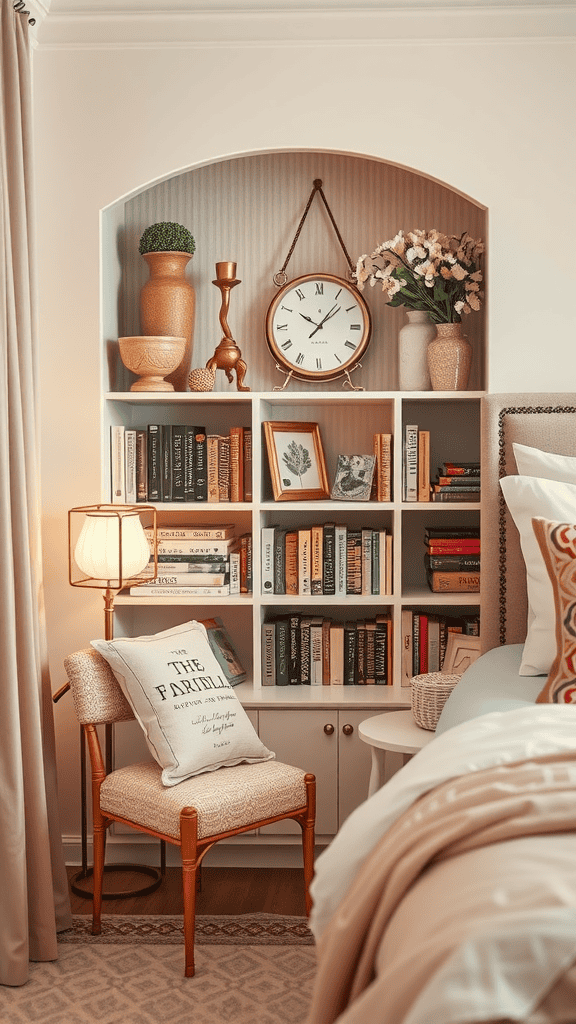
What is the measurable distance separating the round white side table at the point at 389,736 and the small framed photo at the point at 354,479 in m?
0.76

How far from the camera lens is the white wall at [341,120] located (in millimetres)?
2980

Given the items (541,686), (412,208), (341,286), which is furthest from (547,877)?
(412,208)

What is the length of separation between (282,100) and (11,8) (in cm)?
85

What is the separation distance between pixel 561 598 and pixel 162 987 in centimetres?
139

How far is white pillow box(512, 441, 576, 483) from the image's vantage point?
2.68 metres

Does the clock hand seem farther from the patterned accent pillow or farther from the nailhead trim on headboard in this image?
the patterned accent pillow

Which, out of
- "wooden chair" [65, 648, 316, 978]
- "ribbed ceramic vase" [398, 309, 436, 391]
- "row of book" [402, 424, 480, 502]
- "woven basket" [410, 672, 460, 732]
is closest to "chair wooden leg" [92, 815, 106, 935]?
"wooden chair" [65, 648, 316, 978]

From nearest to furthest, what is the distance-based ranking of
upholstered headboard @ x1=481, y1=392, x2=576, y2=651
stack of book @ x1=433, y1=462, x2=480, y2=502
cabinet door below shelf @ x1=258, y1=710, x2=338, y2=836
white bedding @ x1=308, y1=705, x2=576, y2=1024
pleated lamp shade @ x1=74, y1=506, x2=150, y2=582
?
white bedding @ x1=308, y1=705, x2=576, y2=1024 < pleated lamp shade @ x1=74, y1=506, x2=150, y2=582 < upholstered headboard @ x1=481, y1=392, x2=576, y2=651 < cabinet door below shelf @ x1=258, y1=710, x2=338, y2=836 < stack of book @ x1=433, y1=462, x2=480, y2=502

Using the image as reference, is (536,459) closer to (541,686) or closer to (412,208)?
(541,686)

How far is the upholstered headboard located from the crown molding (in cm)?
114

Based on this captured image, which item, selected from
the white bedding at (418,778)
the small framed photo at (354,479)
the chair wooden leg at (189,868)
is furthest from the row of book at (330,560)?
the white bedding at (418,778)

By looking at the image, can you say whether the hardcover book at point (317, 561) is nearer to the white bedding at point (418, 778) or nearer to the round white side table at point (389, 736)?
the round white side table at point (389, 736)

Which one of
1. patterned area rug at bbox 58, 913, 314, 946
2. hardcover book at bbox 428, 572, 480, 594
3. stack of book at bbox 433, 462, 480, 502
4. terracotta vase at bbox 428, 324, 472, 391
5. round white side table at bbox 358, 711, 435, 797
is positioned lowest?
patterned area rug at bbox 58, 913, 314, 946

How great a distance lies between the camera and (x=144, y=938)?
264 centimetres
